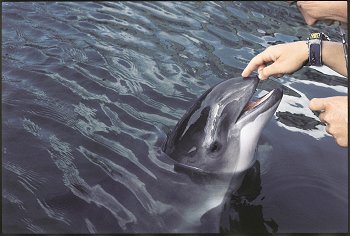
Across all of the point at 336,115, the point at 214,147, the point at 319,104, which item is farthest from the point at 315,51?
the point at 214,147

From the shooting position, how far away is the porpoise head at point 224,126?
4512 mm

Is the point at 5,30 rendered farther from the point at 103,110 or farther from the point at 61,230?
the point at 61,230

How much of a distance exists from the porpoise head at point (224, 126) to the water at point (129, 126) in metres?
0.30

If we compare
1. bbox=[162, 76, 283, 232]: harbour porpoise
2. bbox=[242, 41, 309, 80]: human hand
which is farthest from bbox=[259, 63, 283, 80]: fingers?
bbox=[162, 76, 283, 232]: harbour porpoise

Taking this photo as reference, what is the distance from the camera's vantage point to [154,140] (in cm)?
558

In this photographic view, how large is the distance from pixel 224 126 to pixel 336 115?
123 centimetres

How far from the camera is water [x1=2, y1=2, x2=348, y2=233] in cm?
442

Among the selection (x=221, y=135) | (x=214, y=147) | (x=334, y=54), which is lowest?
(x=214, y=147)

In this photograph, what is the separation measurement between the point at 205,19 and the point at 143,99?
4.83 m

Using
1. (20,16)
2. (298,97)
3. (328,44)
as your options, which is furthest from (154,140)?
(20,16)

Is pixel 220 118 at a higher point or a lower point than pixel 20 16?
higher

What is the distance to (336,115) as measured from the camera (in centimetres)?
367

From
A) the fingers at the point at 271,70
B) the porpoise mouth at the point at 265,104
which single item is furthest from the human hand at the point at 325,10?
the porpoise mouth at the point at 265,104

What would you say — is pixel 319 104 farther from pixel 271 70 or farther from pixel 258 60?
pixel 258 60
